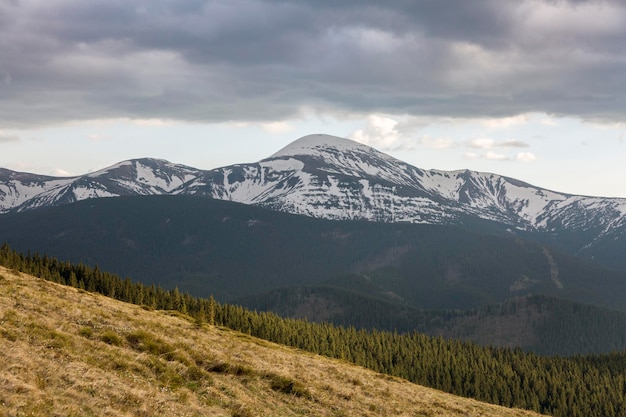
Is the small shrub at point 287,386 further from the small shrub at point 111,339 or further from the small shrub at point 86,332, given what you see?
the small shrub at point 86,332

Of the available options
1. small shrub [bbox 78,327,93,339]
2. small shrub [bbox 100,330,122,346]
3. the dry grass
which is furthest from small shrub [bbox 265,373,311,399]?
small shrub [bbox 78,327,93,339]

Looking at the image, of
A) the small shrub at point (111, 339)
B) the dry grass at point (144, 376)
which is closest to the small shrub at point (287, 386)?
the dry grass at point (144, 376)

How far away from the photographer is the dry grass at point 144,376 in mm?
43000

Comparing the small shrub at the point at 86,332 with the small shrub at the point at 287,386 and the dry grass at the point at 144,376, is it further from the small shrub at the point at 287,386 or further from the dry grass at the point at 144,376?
the small shrub at the point at 287,386

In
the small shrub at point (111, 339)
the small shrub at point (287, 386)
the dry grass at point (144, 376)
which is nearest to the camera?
the dry grass at point (144, 376)

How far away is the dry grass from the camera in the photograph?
43.0 metres

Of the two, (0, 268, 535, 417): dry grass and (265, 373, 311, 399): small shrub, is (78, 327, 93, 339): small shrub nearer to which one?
(0, 268, 535, 417): dry grass

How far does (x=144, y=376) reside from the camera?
52.9m

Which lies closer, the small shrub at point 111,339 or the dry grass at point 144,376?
the dry grass at point 144,376

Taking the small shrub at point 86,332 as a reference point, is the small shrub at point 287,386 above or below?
below

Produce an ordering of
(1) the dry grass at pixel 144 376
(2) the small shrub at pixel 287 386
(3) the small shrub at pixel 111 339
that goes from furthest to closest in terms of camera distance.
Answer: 1. (2) the small shrub at pixel 287 386
2. (3) the small shrub at pixel 111 339
3. (1) the dry grass at pixel 144 376

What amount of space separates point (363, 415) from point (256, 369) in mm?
11149

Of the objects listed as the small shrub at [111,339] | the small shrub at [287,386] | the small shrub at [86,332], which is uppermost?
the small shrub at [86,332]

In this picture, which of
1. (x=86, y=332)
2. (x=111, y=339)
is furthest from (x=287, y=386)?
(x=86, y=332)
